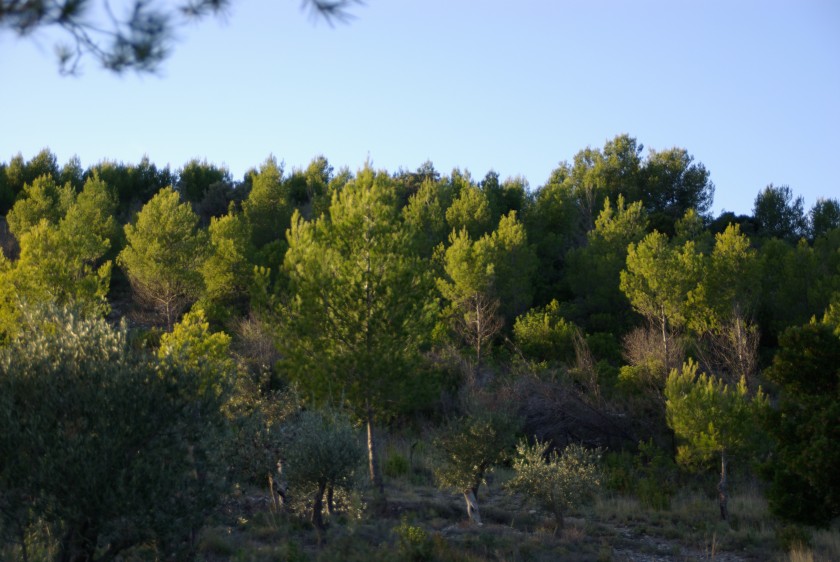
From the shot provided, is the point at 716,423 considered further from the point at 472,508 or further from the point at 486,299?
the point at 486,299

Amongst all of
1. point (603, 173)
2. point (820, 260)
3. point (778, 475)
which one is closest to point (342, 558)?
point (778, 475)

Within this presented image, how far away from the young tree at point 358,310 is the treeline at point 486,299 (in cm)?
5

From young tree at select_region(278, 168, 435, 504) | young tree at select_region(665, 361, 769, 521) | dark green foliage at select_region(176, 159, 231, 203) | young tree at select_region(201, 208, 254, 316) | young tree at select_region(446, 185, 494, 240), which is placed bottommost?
young tree at select_region(665, 361, 769, 521)

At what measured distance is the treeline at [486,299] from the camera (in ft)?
56.7

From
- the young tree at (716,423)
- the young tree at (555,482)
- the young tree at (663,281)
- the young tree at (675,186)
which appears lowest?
the young tree at (555,482)

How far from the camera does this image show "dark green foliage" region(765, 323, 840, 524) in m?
11.7

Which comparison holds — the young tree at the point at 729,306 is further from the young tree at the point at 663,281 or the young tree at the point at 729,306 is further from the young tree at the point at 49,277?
the young tree at the point at 49,277

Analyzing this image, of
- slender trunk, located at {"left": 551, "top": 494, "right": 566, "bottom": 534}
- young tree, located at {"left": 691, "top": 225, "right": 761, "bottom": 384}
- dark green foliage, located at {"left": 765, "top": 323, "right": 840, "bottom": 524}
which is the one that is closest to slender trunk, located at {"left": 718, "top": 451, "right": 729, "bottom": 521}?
slender trunk, located at {"left": 551, "top": 494, "right": 566, "bottom": 534}

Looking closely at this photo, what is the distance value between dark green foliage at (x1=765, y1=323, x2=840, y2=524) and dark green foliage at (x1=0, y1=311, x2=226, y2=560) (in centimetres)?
877

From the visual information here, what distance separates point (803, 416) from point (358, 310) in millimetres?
9119

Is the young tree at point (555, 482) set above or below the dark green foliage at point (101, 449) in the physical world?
below

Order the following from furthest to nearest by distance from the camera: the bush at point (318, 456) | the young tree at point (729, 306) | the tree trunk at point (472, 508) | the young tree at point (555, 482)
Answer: the young tree at point (729, 306)
the tree trunk at point (472, 508)
the young tree at point (555, 482)
the bush at point (318, 456)

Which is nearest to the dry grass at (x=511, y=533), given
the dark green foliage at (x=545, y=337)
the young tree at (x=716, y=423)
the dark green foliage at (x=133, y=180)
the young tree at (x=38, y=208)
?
the young tree at (x=716, y=423)

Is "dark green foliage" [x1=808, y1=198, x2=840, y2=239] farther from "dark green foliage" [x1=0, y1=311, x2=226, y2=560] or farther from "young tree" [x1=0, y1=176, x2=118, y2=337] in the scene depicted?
"dark green foliage" [x1=0, y1=311, x2=226, y2=560]
